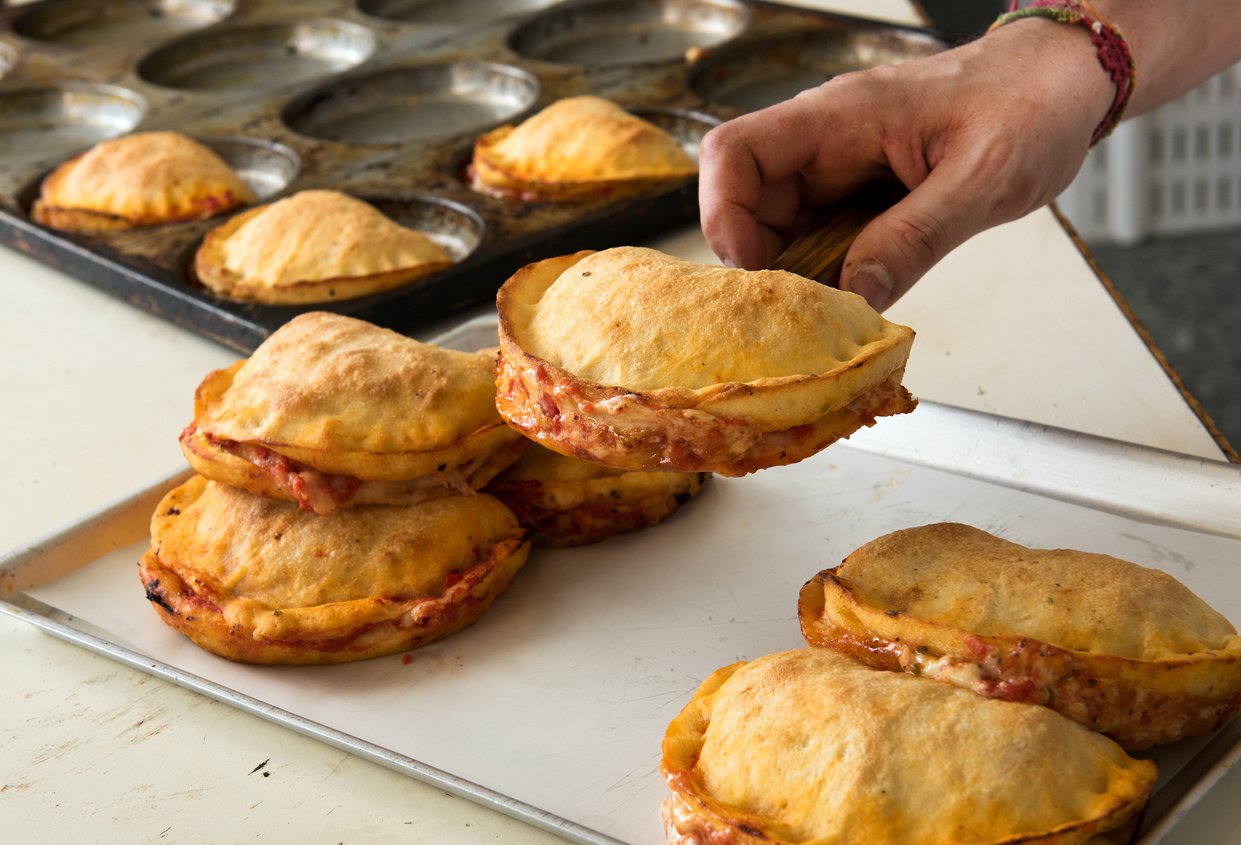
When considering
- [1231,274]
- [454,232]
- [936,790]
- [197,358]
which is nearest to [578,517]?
[936,790]

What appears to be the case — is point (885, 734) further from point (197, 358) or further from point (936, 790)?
point (197, 358)

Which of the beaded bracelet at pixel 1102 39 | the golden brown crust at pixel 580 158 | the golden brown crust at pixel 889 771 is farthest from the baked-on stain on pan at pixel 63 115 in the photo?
the golden brown crust at pixel 889 771

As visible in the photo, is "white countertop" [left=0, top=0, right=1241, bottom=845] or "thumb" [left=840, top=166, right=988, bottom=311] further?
"thumb" [left=840, top=166, right=988, bottom=311]

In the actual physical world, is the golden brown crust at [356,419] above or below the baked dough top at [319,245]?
above

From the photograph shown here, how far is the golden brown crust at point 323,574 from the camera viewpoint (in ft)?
5.78

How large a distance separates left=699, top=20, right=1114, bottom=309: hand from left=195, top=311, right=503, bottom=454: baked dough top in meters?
0.49

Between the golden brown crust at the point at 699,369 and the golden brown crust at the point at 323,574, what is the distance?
31cm

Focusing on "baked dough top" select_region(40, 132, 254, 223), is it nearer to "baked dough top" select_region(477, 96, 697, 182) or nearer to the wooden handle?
"baked dough top" select_region(477, 96, 697, 182)

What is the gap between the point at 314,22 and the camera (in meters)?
4.59

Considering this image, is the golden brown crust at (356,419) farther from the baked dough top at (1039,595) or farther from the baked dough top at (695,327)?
the baked dough top at (1039,595)

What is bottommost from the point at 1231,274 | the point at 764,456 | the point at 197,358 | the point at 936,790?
the point at 1231,274

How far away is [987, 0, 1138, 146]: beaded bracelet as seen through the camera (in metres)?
2.33

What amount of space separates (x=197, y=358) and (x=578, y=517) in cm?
114

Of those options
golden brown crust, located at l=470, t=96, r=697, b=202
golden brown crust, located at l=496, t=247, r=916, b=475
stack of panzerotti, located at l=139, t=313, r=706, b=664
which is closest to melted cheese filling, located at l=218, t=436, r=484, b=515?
stack of panzerotti, located at l=139, t=313, r=706, b=664
